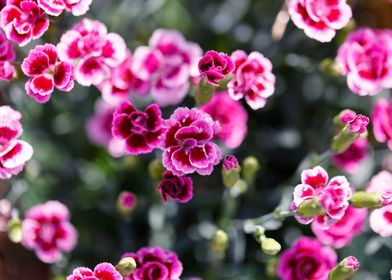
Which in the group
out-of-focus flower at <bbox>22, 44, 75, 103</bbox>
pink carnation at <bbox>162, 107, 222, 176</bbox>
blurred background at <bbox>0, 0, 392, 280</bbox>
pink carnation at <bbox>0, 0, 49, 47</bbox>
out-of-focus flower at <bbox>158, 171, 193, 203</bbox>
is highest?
pink carnation at <bbox>0, 0, 49, 47</bbox>

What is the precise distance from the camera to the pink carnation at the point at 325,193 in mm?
1025

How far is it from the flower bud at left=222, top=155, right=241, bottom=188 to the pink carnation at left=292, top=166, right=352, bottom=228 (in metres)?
0.13

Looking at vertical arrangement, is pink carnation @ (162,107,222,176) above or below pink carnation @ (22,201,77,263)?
above

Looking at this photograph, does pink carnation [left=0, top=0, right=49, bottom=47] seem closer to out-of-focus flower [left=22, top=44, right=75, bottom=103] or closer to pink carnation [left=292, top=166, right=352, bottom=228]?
out-of-focus flower [left=22, top=44, right=75, bottom=103]

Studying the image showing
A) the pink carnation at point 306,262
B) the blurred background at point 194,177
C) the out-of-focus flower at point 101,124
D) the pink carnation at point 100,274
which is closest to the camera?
the pink carnation at point 100,274

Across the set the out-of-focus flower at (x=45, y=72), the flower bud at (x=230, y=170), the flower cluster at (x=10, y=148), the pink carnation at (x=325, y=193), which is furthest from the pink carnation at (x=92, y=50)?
the pink carnation at (x=325, y=193)

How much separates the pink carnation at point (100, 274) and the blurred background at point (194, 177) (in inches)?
16.5

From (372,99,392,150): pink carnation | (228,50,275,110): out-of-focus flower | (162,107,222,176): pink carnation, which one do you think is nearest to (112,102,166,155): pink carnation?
(162,107,222,176): pink carnation

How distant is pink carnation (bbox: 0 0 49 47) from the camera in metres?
1.12

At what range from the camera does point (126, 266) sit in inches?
41.5

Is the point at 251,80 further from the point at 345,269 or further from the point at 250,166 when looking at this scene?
the point at 345,269

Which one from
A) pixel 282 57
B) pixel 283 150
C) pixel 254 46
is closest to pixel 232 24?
pixel 254 46

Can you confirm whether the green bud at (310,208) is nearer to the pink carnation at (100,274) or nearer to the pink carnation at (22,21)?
the pink carnation at (100,274)

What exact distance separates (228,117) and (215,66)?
34cm
